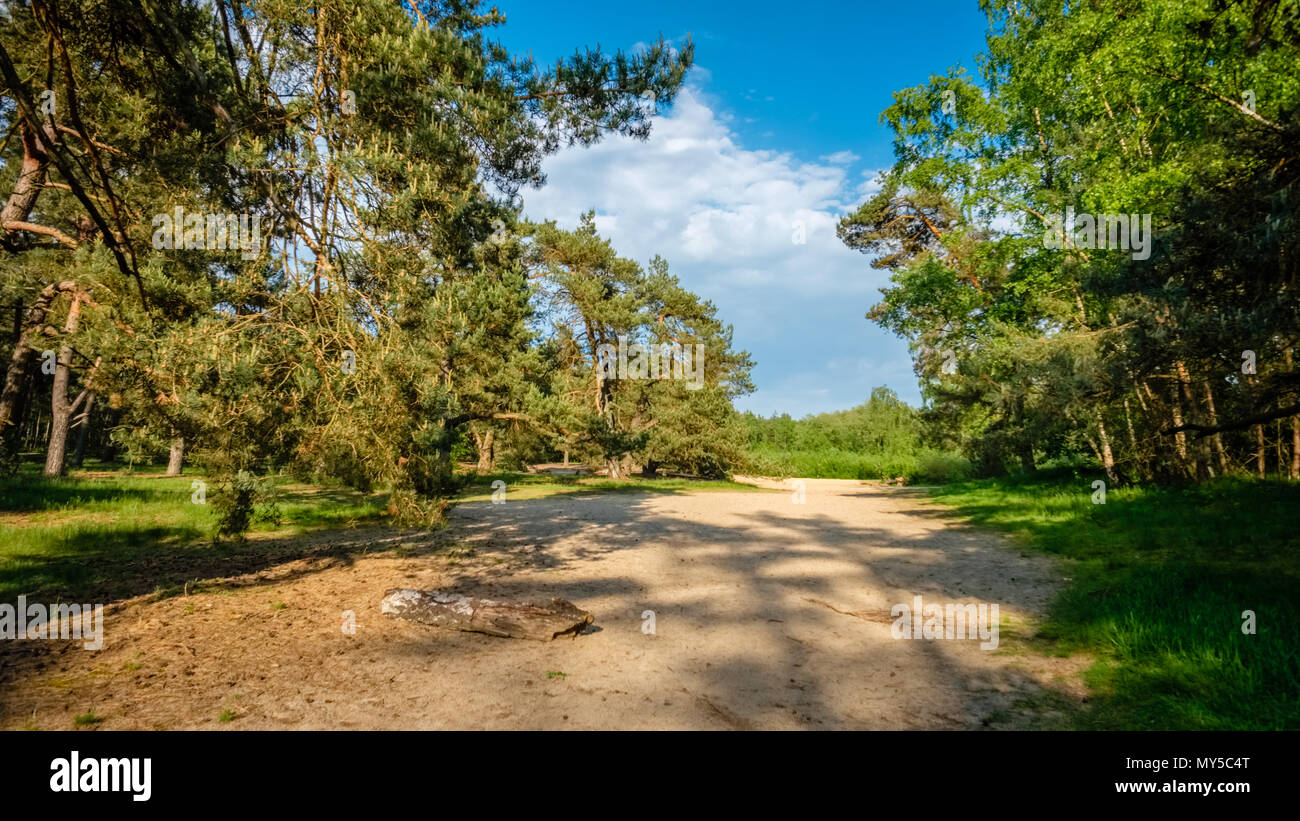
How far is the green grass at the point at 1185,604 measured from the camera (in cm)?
411

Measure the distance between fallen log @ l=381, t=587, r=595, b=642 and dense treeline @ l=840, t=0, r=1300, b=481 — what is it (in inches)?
258

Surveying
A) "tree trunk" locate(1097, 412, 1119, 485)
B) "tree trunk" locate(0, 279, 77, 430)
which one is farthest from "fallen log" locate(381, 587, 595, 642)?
"tree trunk" locate(1097, 412, 1119, 485)

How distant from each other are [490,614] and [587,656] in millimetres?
1384

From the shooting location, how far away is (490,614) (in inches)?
249

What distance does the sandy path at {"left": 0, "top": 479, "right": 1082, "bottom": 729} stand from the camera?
424 centimetres

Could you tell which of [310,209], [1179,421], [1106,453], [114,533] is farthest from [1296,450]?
[114,533]

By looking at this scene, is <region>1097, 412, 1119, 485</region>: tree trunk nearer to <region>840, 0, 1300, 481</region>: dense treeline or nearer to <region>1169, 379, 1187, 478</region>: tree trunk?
<region>840, 0, 1300, 481</region>: dense treeline

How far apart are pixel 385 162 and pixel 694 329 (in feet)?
102

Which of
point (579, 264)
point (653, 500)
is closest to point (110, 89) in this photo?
point (653, 500)

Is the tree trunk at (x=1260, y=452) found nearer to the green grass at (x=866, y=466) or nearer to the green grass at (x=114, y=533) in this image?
the green grass at (x=866, y=466)

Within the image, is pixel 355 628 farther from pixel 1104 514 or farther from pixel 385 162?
pixel 1104 514

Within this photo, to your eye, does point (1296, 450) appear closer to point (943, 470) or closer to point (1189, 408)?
point (1189, 408)

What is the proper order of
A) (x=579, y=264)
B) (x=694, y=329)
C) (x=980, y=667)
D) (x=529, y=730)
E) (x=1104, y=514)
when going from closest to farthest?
(x=529, y=730) < (x=980, y=667) < (x=1104, y=514) < (x=579, y=264) < (x=694, y=329)

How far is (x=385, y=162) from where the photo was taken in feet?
22.9
